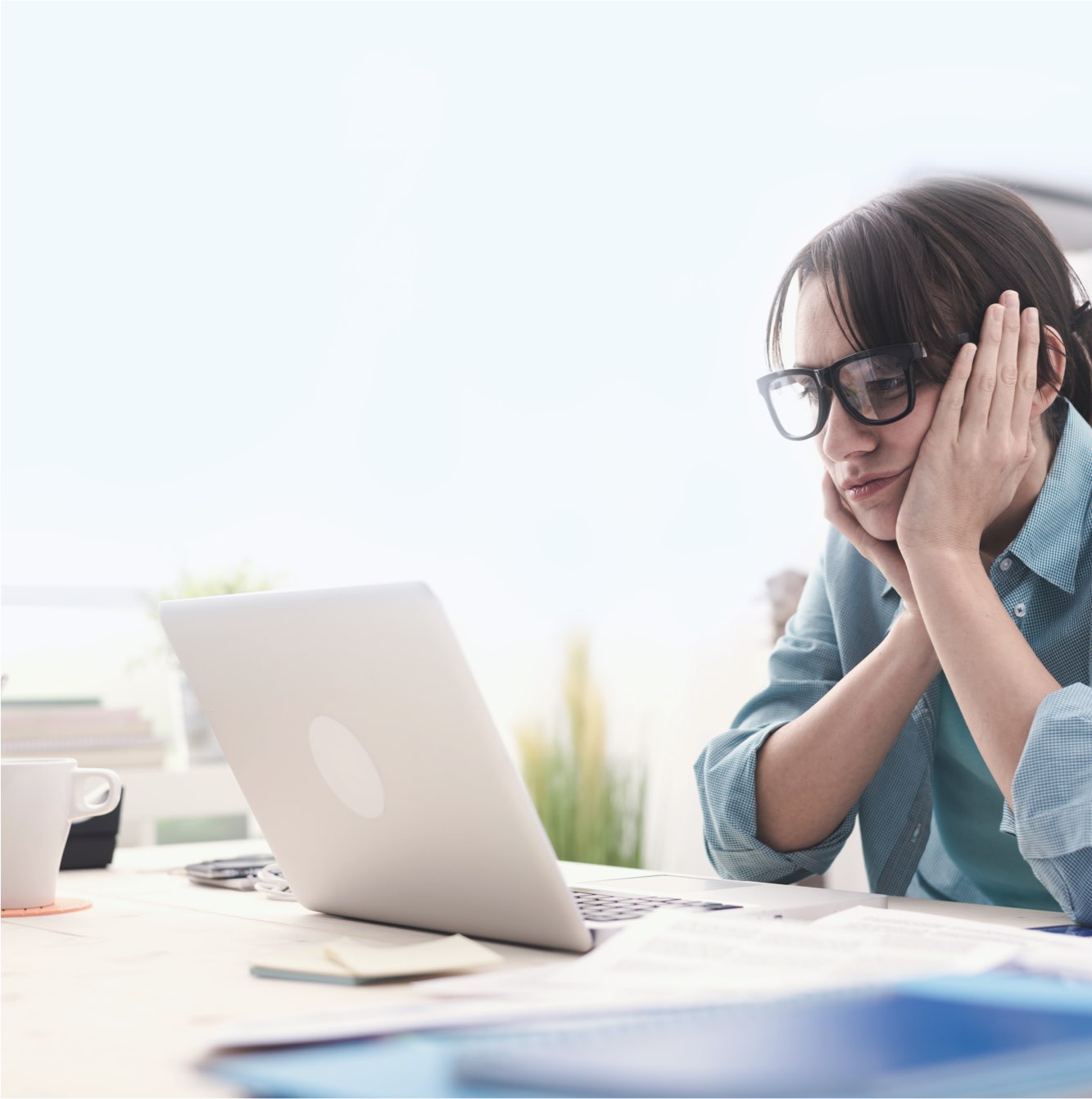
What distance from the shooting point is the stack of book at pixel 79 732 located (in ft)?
6.64

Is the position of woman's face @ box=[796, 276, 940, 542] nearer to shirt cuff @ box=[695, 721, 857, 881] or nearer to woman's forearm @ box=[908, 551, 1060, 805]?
woman's forearm @ box=[908, 551, 1060, 805]

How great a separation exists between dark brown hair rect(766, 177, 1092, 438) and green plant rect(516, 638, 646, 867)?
6.02ft

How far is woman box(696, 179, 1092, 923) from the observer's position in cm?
118

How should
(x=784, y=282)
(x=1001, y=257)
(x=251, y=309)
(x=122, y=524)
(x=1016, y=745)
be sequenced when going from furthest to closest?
(x=251, y=309)
(x=122, y=524)
(x=784, y=282)
(x=1001, y=257)
(x=1016, y=745)

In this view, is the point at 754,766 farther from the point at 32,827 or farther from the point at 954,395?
the point at 32,827

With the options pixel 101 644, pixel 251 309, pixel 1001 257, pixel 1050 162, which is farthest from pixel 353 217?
pixel 1001 257

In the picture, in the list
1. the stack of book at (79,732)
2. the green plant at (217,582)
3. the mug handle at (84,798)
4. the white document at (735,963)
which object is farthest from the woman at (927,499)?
the green plant at (217,582)

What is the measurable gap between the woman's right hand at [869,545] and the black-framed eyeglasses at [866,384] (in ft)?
0.43

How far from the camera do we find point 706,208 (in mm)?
3447

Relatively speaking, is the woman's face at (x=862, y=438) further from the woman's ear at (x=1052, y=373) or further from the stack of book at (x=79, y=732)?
the stack of book at (x=79, y=732)

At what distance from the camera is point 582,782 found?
117 inches

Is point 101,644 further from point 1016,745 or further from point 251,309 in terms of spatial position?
point 1016,745

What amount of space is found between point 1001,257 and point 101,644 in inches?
83.9

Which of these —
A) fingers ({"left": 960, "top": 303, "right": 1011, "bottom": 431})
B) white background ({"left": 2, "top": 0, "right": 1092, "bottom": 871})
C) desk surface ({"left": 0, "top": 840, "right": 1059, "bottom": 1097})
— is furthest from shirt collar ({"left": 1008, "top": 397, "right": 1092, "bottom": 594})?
white background ({"left": 2, "top": 0, "right": 1092, "bottom": 871})
